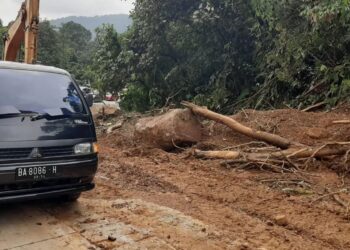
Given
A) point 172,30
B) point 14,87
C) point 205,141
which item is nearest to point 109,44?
point 172,30

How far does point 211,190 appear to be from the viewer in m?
6.48

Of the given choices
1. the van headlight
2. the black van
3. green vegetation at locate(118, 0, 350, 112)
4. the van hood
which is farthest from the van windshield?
green vegetation at locate(118, 0, 350, 112)

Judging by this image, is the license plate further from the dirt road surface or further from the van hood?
the dirt road surface

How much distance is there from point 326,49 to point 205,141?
506cm

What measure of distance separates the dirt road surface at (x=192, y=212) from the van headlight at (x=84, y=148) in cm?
79

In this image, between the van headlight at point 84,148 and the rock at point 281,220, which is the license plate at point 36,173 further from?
the rock at point 281,220

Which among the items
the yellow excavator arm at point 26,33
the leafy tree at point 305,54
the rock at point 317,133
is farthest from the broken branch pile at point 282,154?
the yellow excavator arm at point 26,33

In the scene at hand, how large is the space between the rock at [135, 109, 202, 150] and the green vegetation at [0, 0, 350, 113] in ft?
12.5

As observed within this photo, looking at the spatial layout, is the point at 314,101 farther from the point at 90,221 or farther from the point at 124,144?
the point at 90,221

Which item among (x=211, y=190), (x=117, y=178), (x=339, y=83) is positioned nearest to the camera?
(x=211, y=190)

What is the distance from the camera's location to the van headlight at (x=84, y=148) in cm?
513

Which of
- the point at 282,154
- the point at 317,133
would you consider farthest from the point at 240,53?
the point at 282,154

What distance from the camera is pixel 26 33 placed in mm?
10469

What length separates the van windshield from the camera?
511cm
